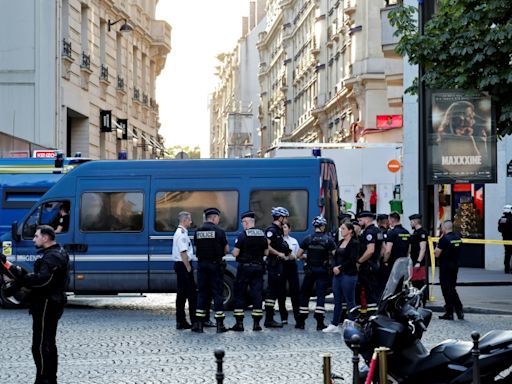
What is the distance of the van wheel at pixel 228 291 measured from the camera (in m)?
19.7

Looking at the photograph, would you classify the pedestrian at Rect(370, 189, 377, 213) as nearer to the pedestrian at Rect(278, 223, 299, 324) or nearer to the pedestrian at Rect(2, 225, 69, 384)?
the pedestrian at Rect(278, 223, 299, 324)

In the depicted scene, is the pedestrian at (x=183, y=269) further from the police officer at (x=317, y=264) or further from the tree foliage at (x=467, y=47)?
the tree foliage at (x=467, y=47)

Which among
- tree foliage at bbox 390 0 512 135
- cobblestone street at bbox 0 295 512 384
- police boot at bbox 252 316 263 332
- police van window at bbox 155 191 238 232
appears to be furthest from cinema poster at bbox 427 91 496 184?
police boot at bbox 252 316 263 332

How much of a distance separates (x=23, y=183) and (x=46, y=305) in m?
12.6

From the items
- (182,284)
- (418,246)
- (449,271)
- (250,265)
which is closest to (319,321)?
(250,265)

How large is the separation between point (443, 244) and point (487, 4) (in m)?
4.92

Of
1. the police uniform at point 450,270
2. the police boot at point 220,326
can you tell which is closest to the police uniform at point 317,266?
the police boot at point 220,326

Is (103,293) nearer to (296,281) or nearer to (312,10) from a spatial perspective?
(296,281)

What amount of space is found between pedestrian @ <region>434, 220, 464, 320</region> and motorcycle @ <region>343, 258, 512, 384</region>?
31.7 feet

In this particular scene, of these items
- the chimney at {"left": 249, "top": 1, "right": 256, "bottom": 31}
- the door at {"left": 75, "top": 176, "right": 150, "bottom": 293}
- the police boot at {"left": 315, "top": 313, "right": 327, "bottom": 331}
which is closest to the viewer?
the police boot at {"left": 315, "top": 313, "right": 327, "bottom": 331}

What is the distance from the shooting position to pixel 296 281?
17891mm

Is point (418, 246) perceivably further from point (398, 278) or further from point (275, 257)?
point (398, 278)

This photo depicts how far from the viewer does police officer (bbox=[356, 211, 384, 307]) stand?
1755 cm

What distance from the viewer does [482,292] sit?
78.9 feet
